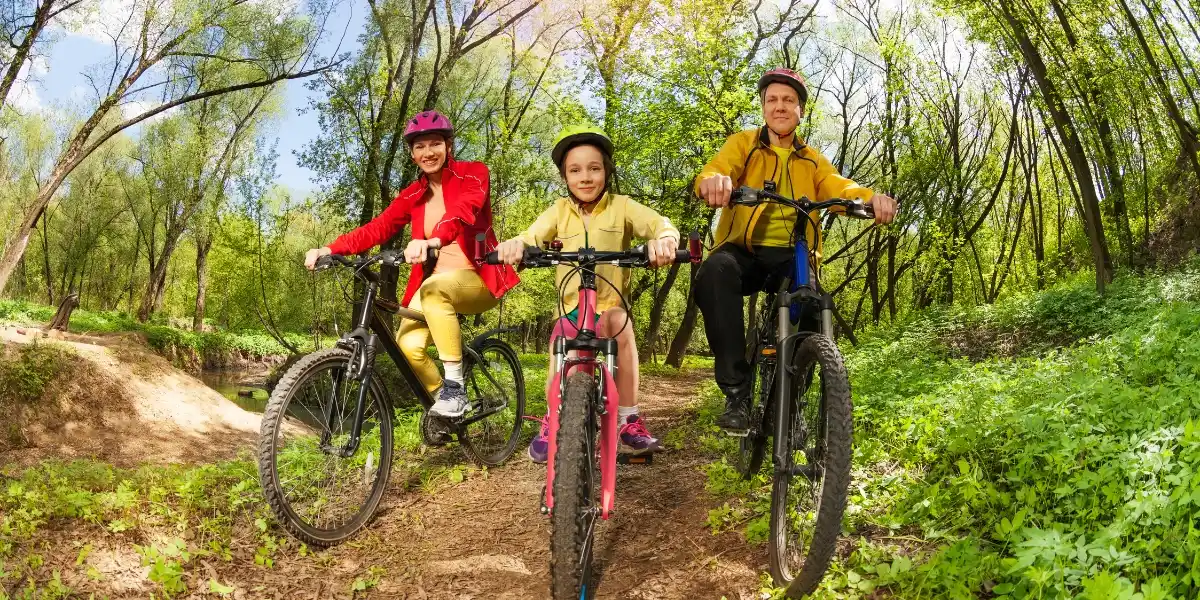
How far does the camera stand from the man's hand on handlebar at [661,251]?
3100 millimetres

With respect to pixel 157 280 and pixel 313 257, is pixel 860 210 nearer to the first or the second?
pixel 313 257

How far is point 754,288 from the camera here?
3.93m

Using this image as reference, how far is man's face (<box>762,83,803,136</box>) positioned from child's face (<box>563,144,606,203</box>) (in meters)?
0.93

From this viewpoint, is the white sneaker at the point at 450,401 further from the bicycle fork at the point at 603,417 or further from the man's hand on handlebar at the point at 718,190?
the man's hand on handlebar at the point at 718,190

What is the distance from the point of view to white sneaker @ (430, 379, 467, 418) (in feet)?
14.8

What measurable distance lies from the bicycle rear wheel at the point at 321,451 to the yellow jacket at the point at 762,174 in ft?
7.08

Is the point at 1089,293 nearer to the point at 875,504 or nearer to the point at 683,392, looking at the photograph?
the point at 683,392

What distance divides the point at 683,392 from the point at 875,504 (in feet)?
34.5

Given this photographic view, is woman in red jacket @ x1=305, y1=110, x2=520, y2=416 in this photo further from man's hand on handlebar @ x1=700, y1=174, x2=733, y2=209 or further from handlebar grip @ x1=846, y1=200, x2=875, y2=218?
handlebar grip @ x1=846, y1=200, x2=875, y2=218

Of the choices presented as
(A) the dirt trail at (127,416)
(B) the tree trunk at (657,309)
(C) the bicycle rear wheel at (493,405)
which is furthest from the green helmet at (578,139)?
(B) the tree trunk at (657,309)

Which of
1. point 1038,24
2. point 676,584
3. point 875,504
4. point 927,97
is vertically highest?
point 927,97

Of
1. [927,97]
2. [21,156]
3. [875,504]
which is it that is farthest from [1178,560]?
[21,156]

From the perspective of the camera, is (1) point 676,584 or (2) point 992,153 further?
(2) point 992,153

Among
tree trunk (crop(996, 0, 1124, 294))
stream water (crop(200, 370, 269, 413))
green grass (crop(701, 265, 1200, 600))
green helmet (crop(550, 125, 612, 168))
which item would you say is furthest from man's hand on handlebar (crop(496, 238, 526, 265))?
stream water (crop(200, 370, 269, 413))
